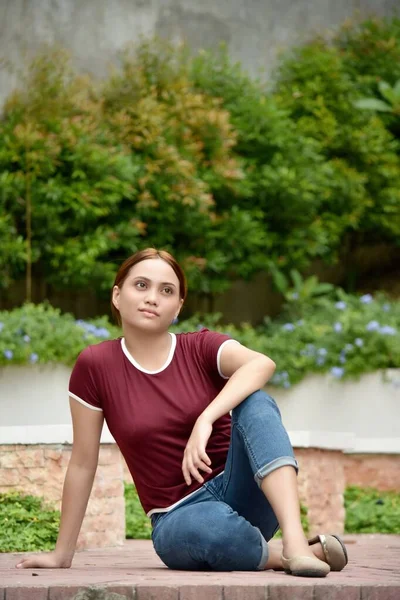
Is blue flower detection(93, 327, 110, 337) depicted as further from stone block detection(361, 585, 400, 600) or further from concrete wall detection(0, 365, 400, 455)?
stone block detection(361, 585, 400, 600)

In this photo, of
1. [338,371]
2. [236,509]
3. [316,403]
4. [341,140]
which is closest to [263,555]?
[236,509]

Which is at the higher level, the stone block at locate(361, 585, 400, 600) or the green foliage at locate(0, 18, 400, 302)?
the green foliage at locate(0, 18, 400, 302)

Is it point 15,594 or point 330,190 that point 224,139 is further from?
point 15,594

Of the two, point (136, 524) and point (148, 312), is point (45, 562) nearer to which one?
point (148, 312)

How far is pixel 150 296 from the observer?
3.02 meters

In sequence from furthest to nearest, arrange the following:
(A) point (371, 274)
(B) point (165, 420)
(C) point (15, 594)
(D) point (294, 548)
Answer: (A) point (371, 274)
(B) point (165, 420)
(D) point (294, 548)
(C) point (15, 594)

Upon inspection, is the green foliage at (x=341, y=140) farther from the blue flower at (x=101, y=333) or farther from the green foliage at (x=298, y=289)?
the blue flower at (x=101, y=333)

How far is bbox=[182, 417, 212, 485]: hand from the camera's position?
8.98 feet

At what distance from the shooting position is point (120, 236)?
9578 millimetres

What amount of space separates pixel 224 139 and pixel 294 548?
769cm

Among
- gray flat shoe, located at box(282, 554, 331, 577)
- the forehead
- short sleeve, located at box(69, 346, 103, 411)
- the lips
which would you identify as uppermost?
the forehead

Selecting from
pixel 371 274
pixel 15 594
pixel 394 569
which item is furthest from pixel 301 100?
pixel 15 594

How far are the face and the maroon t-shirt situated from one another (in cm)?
11

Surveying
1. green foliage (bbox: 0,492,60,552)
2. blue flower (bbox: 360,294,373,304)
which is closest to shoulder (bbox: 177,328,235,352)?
green foliage (bbox: 0,492,60,552)
